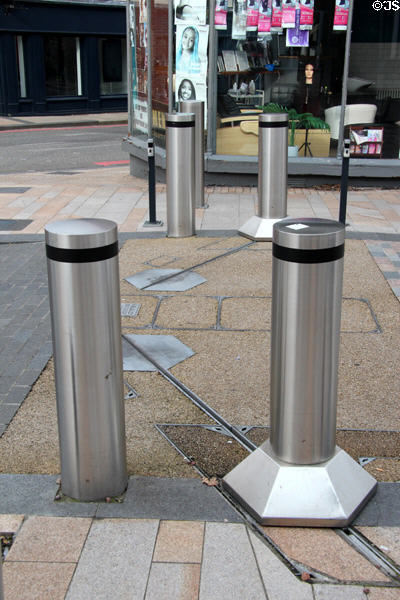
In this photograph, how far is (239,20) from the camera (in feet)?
35.8

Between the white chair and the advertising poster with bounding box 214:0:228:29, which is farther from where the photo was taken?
the white chair

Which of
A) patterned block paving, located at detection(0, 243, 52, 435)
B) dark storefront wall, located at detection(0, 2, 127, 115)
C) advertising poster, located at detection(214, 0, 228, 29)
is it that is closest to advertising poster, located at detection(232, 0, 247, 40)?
advertising poster, located at detection(214, 0, 228, 29)

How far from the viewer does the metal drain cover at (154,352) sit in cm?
484

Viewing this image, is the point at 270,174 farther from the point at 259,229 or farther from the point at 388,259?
the point at 388,259

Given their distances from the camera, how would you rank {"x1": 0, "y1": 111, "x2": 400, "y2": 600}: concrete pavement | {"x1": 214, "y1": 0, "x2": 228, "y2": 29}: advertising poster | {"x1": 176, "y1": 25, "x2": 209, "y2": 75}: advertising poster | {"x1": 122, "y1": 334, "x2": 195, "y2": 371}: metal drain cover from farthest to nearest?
{"x1": 176, "y1": 25, "x2": 209, "y2": 75}: advertising poster < {"x1": 214, "y1": 0, "x2": 228, "y2": 29}: advertising poster < {"x1": 122, "y1": 334, "x2": 195, "y2": 371}: metal drain cover < {"x1": 0, "y1": 111, "x2": 400, "y2": 600}: concrete pavement

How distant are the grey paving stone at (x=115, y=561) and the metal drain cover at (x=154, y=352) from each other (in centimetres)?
176

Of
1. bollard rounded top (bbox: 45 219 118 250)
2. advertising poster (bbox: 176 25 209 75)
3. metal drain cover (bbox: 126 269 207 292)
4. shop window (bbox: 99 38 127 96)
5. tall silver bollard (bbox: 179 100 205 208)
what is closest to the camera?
bollard rounded top (bbox: 45 219 118 250)

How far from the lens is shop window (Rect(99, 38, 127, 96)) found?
27.3 m

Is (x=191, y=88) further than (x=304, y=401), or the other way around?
(x=191, y=88)

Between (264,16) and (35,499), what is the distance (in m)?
9.39

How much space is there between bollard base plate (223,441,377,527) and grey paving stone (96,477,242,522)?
111mm

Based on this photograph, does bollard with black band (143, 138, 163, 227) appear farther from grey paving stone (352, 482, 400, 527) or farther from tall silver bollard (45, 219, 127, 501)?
grey paving stone (352, 482, 400, 527)

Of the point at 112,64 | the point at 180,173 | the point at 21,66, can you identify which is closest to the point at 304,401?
the point at 180,173

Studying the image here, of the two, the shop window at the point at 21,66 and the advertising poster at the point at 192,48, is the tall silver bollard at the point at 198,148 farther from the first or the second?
the shop window at the point at 21,66
